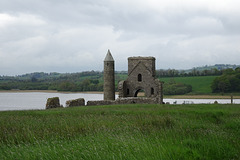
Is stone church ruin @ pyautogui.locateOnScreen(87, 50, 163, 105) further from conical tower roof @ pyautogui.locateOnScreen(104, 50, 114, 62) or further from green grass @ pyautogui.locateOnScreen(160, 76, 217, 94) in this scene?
green grass @ pyautogui.locateOnScreen(160, 76, 217, 94)

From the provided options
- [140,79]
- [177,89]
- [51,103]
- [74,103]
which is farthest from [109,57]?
[177,89]

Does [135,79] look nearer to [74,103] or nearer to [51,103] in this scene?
[74,103]

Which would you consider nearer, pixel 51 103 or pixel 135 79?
pixel 51 103

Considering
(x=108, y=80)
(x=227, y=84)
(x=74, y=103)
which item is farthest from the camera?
(x=227, y=84)

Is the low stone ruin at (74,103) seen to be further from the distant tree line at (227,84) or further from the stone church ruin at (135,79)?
the distant tree line at (227,84)

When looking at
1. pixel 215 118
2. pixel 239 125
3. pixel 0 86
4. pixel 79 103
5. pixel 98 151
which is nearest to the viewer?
pixel 98 151

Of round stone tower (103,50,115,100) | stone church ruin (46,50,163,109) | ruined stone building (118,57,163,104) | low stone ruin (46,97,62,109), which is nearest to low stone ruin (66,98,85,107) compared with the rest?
low stone ruin (46,97,62,109)

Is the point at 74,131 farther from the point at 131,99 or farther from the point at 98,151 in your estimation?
the point at 131,99

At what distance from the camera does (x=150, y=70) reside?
35.0 meters

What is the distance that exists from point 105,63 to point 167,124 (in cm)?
2455

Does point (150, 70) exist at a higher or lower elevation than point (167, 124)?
higher

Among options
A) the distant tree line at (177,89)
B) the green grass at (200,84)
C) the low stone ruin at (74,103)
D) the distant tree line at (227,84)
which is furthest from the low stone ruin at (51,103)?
the green grass at (200,84)

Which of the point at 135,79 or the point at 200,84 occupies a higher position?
the point at 200,84

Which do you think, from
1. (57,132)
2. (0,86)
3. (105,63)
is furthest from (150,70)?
(0,86)
